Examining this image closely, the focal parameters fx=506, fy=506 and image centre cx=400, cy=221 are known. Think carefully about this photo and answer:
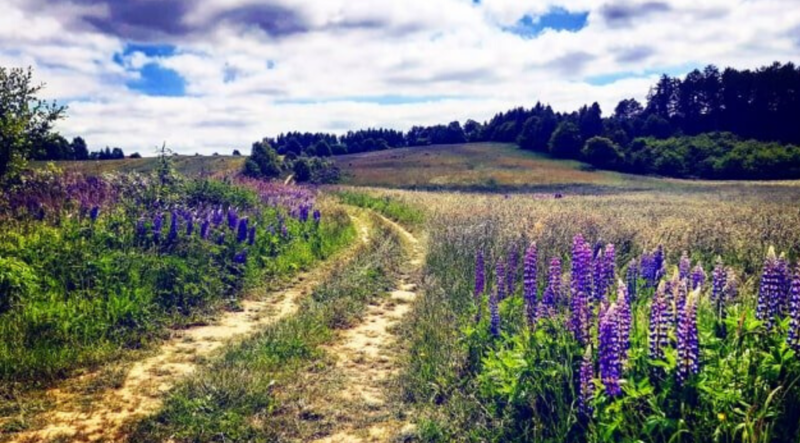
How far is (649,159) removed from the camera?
66.0 meters

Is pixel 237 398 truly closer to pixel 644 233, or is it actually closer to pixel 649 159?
pixel 644 233

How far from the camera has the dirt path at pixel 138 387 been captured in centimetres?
477

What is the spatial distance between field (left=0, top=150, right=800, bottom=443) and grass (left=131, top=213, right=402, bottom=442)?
22mm

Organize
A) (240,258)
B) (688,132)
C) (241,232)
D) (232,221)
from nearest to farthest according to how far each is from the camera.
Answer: (240,258) < (241,232) < (232,221) < (688,132)

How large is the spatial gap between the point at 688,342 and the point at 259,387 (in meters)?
4.20

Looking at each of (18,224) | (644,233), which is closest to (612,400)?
(644,233)

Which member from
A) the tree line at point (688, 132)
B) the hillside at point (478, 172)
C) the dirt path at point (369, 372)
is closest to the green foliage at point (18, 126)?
the dirt path at point (369, 372)

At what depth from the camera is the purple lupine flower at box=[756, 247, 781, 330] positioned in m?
3.81

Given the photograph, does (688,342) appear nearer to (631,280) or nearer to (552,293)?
(552,293)

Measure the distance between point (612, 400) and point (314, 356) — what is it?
157 inches

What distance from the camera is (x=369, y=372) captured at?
20.6ft

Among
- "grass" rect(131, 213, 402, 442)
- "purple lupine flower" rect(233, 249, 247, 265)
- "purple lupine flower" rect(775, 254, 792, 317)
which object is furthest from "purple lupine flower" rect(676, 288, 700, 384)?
"purple lupine flower" rect(233, 249, 247, 265)

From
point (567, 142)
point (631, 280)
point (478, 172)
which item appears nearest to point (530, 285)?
point (631, 280)

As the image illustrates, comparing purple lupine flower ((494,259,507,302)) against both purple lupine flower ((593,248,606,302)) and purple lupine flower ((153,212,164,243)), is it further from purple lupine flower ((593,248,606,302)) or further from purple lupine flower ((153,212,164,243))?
purple lupine flower ((153,212,164,243))
